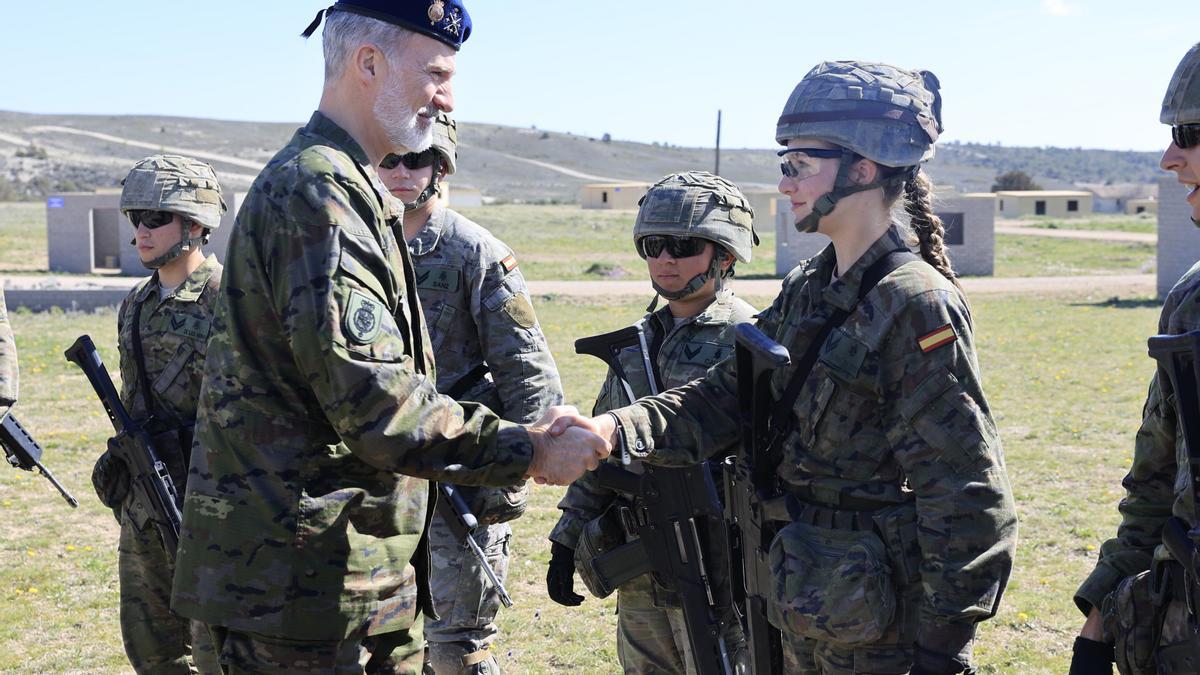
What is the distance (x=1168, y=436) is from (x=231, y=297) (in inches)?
94.4

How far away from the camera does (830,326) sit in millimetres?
3359

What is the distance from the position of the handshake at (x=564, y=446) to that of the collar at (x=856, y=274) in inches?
28.8

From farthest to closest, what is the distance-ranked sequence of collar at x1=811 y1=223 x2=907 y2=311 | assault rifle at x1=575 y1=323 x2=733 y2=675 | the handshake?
assault rifle at x1=575 y1=323 x2=733 y2=675, collar at x1=811 y1=223 x2=907 y2=311, the handshake

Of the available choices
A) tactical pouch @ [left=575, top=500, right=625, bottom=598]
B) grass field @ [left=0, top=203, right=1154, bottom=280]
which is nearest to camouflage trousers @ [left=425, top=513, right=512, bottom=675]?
tactical pouch @ [left=575, top=500, right=625, bottom=598]

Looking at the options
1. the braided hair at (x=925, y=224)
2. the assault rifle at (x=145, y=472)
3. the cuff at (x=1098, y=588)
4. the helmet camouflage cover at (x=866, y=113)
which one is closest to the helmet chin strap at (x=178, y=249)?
the assault rifle at (x=145, y=472)

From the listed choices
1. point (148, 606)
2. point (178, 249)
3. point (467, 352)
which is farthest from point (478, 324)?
point (148, 606)

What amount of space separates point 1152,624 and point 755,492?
1.06 metres

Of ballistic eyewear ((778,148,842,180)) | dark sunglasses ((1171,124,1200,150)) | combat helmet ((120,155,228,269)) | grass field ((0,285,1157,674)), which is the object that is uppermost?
dark sunglasses ((1171,124,1200,150))

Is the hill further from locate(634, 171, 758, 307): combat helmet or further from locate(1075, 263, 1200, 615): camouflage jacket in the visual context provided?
locate(1075, 263, 1200, 615): camouflage jacket

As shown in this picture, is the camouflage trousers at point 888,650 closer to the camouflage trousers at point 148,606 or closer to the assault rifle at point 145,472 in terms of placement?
the assault rifle at point 145,472

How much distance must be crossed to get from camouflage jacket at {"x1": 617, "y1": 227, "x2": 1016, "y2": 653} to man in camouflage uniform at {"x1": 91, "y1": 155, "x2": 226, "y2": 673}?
8.52 feet

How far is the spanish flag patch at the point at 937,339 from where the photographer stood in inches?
124

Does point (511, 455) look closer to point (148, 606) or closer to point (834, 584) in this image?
point (834, 584)

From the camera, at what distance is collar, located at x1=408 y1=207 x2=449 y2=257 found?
4.76 m
